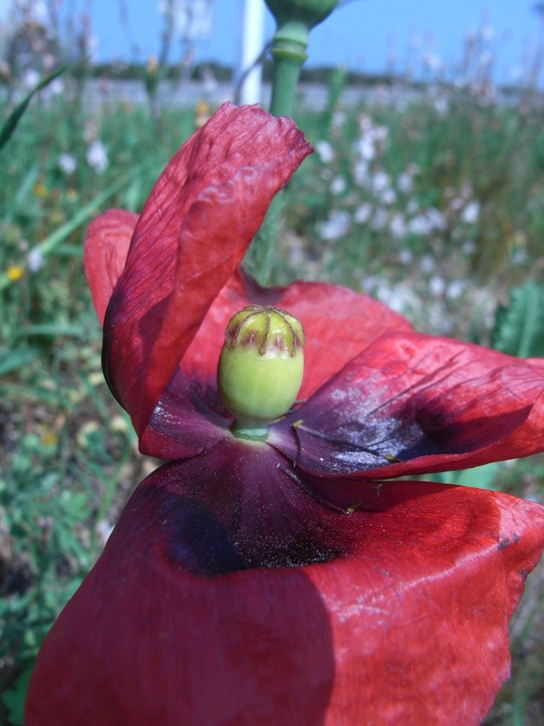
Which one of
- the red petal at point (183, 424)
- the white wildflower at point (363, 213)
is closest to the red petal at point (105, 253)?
the red petal at point (183, 424)

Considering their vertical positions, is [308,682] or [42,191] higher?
[308,682]

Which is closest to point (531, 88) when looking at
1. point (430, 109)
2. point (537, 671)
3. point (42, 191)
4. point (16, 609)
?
point (430, 109)

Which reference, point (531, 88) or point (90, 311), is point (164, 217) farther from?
point (531, 88)

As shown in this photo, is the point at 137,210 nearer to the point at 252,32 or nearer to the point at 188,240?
the point at 252,32

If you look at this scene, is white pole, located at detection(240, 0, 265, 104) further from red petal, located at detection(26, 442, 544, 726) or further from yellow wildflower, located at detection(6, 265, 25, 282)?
red petal, located at detection(26, 442, 544, 726)

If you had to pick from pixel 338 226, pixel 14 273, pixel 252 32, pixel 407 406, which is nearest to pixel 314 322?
pixel 407 406
